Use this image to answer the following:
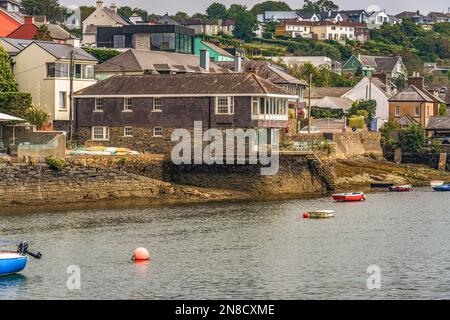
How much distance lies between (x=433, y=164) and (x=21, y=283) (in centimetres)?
6851

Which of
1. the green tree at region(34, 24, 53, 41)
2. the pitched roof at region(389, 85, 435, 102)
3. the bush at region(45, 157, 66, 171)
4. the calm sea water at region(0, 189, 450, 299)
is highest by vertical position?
the green tree at region(34, 24, 53, 41)

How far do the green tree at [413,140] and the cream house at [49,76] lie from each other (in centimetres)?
3313

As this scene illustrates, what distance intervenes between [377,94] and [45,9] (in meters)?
72.4

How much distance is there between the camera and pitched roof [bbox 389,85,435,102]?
127 meters

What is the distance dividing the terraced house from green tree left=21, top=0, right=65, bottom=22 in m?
91.8

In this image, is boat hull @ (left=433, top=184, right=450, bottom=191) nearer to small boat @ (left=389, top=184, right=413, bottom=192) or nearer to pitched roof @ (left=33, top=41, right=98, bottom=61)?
small boat @ (left=389, top=184, right=413, bottom=192)

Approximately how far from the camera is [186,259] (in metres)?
57.3

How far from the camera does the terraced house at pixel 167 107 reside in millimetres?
86938

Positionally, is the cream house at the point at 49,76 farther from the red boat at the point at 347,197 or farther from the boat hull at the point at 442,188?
the boat hull at the point at 442,188

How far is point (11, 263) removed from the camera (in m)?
52.3

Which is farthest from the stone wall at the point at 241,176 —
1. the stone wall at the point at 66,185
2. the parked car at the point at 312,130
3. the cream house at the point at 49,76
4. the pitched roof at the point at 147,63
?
the parked car at the point at 312,130

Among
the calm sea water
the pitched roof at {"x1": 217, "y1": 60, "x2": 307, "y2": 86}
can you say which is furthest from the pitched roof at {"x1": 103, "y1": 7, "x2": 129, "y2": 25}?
the calm sea water

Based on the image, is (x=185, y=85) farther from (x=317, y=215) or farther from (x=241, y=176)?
(x=317, y=215)
